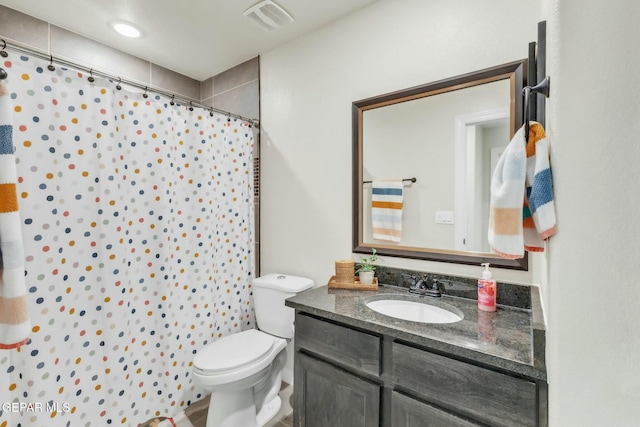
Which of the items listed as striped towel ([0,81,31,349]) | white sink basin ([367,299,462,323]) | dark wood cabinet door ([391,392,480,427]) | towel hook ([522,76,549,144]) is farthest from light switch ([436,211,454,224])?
striped towel ([0,81,31,349])

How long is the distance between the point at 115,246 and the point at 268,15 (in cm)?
163

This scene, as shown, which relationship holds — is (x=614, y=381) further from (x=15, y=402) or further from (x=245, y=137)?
(x=245, y=137)

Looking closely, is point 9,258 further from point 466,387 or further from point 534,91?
point 534,91

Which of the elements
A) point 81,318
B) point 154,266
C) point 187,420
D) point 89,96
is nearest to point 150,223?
point 154,266

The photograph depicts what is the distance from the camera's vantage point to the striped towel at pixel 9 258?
99 centimetres

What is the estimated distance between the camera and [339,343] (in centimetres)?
123

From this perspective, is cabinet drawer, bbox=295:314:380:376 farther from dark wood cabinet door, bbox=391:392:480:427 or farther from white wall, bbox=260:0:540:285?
white wall, bbox=260:0:540:285

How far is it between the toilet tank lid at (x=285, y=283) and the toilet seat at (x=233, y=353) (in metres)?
0.32

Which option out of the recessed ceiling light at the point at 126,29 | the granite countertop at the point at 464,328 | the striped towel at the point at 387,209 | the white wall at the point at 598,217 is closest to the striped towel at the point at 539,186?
the white wall at the point at 598,217

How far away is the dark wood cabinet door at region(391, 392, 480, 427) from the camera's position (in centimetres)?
95

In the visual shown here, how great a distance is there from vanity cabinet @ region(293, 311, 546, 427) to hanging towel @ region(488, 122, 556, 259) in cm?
40

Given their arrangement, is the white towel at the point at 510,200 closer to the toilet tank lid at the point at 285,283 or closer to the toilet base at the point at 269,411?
the toilet tank lid at the point at 285,283

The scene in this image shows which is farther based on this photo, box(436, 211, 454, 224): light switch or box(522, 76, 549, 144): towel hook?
box(436, 211, 454, 224): light switch

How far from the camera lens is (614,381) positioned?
39 centimetres
